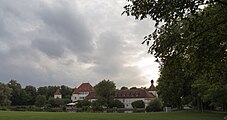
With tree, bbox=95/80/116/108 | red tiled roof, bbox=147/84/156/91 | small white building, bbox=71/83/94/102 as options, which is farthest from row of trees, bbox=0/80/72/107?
red tiled roof, bbox=147/84/156/91

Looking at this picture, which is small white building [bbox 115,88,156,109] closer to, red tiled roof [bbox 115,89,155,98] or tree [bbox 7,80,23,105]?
red tiled roof [bbox 115,89,155,98]

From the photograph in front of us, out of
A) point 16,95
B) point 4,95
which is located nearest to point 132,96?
point 16,95

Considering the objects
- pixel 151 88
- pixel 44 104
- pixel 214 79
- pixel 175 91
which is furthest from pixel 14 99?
pixel 214 79

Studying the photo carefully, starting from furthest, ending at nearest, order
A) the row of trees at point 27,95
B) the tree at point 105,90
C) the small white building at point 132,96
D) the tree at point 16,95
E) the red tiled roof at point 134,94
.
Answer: the tree at point 16,95 < the red tiled roof at point 134,94 < the small white building at point 132,96 < the row of trees at point 27,95 < the tree at point 105,90

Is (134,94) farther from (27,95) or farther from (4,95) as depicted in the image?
(4,95)

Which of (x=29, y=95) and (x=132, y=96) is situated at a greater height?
(x=29, y=95)

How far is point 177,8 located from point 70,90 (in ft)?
529

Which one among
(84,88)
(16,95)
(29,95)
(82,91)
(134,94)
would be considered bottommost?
(134,94)

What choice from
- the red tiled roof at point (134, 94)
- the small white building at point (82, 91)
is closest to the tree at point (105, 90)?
the red tiled roof at point (134, 94)

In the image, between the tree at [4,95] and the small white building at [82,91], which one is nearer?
the tree at [4,95]

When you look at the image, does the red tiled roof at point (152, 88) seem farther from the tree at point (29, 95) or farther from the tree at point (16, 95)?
the tree at point (16, 95)

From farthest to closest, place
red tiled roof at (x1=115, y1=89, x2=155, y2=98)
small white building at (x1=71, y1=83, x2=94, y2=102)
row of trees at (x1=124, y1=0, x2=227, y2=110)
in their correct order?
1. small white building at (x1=71, y1=83, x2=94, y2=102)
2. red tiled roof at (x1=115, y1=89, x2=155, y2=98)
3. row of trees at (x1=124, y1=0, x2=227, y2=110)

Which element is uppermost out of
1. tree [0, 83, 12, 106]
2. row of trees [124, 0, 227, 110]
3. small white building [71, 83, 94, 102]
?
small white building [71, 83, 94, 102]

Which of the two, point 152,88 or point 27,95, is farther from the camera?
point 152,88
